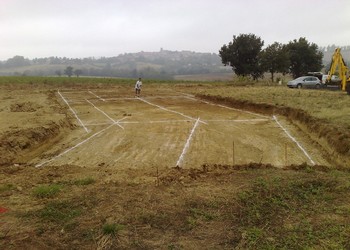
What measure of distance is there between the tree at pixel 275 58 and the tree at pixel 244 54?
6.18 feet

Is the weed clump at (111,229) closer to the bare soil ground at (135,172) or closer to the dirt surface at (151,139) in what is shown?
the bare soil ground at (135,172)

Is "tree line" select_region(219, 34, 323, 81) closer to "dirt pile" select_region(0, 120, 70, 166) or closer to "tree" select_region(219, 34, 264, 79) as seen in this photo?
"tree" select_region(219, 34, 264, 79)

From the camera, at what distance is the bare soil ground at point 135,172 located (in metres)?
5.08

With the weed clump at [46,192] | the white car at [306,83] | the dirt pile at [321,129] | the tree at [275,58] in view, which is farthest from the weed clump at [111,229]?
the tree at [275,58]

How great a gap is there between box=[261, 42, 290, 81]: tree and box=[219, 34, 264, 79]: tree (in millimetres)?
1882

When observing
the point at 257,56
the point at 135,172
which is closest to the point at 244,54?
the point at 257,56

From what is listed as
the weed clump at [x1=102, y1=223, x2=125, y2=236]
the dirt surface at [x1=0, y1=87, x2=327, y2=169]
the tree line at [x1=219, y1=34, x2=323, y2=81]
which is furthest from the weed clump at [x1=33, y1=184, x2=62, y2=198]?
the tree line at [x1=219, y1=34, x2=323, y2=81]

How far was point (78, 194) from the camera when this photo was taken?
659 cm

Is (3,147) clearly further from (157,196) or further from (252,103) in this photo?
(252,103)

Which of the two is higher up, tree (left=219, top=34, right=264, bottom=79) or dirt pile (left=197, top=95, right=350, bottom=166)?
tree (left=219, top=34, right=264, bottom=79)

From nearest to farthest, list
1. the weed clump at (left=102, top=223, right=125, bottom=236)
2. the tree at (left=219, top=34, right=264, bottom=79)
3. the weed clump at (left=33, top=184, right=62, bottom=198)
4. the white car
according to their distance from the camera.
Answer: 1. the weed clump at (left=102, top=223, right=125, bottom=236)
2. the weed clump at (left=33, top=184, right=62, bottom=198)
3. the white car
4. the tree at (left=219, top=34, right=264, bottom=79)

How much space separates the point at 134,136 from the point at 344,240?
32.0 ft

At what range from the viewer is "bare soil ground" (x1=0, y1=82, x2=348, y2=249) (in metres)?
5.08

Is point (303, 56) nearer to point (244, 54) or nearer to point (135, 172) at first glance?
point (244, 54)
